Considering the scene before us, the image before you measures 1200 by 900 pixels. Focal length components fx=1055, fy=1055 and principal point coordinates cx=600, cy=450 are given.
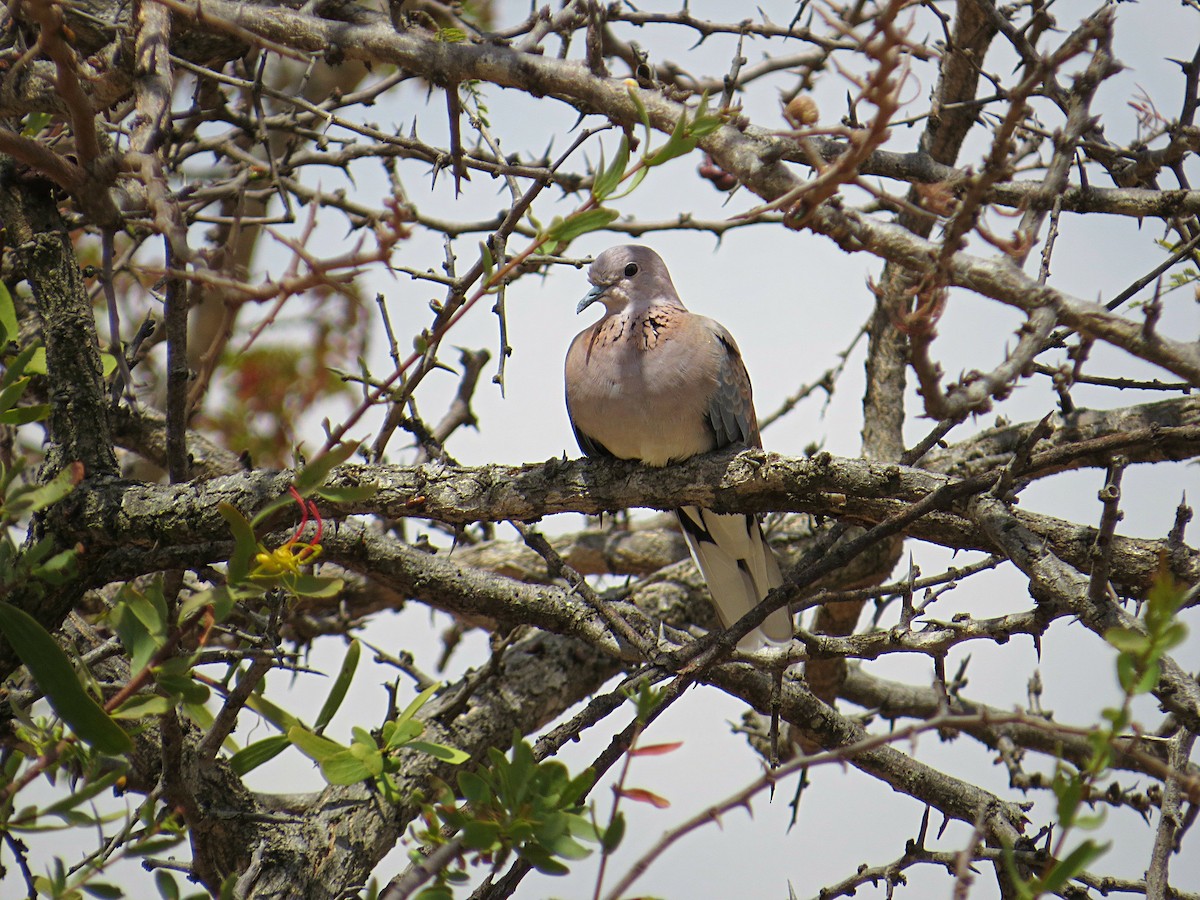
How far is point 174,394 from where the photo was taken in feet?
8.34

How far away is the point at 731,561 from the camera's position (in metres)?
4.08

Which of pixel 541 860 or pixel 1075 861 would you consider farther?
pixel 541 860

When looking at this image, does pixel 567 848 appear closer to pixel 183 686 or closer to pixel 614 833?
pixel 614 833

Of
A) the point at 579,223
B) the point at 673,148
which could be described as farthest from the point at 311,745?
the point at 673,148

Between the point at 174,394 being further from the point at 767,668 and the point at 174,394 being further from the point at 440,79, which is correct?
the point at 767,668

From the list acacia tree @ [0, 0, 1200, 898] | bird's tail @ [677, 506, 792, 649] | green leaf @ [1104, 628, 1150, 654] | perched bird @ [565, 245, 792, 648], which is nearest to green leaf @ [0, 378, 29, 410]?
acacia tree @ [0, 0, 1200, 898]

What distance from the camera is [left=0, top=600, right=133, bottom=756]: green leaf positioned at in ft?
5.38

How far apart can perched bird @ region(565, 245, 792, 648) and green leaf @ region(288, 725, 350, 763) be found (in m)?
1.82

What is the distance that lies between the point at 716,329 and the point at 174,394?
2.09 meters

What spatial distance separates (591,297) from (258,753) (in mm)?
2507

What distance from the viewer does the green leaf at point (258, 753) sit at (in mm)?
1940

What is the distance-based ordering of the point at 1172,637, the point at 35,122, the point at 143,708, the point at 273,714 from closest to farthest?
1. the point at 1172,637
2. the point at 143,708
3. the point at 273,714
4. the point at 35,122

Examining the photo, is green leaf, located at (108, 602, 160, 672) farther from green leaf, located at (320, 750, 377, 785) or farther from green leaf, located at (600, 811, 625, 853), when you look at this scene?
green leaf, located at (600, 811, 625, 853)

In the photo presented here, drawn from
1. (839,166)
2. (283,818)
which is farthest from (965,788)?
(839,166)
